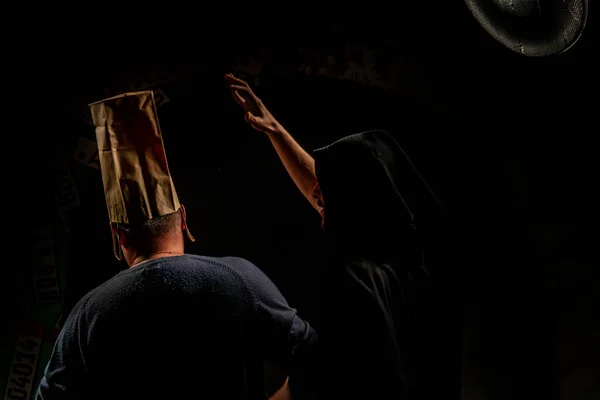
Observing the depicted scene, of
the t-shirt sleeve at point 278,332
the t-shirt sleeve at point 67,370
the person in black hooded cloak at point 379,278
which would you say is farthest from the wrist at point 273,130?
the t-shirt sleeve at point 67,370

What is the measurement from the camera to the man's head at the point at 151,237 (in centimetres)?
176

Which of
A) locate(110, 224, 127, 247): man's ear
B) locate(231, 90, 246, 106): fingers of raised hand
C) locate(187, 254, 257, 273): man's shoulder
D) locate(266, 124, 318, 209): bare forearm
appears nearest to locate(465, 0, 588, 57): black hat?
locate(266, 124, 318, 209): bare forearm

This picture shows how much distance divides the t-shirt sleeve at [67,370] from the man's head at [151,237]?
10.8 inches

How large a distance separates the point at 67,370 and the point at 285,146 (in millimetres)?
1089

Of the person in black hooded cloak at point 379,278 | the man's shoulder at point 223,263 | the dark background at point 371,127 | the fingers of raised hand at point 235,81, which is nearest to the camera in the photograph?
the person in black hooded cloak at point 379,278

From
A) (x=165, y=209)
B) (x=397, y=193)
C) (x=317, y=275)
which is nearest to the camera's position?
(x=397, y=193)

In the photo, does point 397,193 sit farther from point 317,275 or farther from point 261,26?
point 261,26

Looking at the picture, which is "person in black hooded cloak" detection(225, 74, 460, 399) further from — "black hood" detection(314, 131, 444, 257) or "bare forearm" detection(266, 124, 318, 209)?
"bare forearm" detection(266, 124, 318, 209)

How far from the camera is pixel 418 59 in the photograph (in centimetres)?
228

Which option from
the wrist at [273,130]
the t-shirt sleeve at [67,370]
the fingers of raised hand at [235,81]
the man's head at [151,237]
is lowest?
the t-shirt sleeve at [67,370]

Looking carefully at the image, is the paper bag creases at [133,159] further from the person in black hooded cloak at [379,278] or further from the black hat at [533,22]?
the black hat at [533,22]

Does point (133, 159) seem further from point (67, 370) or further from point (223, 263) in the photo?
point (67, 370)

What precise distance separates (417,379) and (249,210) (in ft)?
3.25

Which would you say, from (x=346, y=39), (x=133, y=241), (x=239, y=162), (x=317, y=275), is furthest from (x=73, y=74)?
(x=317, y=275)
